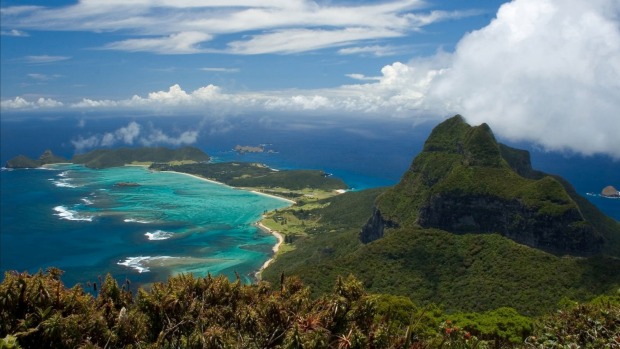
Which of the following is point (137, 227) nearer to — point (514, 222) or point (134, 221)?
point (134, 221)

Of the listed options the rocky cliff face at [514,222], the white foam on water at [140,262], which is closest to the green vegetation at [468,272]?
the rocky cliff face at [514,222]

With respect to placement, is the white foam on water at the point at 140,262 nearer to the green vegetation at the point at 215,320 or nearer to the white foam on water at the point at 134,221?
the white foam on water at the point at 134,221

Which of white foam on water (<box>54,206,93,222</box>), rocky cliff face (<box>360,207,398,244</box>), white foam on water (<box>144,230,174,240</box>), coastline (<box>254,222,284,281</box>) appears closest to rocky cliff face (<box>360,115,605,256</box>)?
rocky cliff face (<box>360,207,398,244</box>)

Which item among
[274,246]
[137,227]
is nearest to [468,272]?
[274,246]

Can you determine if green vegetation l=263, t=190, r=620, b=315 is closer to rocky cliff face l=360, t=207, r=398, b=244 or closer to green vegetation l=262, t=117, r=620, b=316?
green vegetation l=262, t=117, r=620, b=316

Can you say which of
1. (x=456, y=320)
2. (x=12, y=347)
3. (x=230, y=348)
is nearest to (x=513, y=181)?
(x=456, y=320)
